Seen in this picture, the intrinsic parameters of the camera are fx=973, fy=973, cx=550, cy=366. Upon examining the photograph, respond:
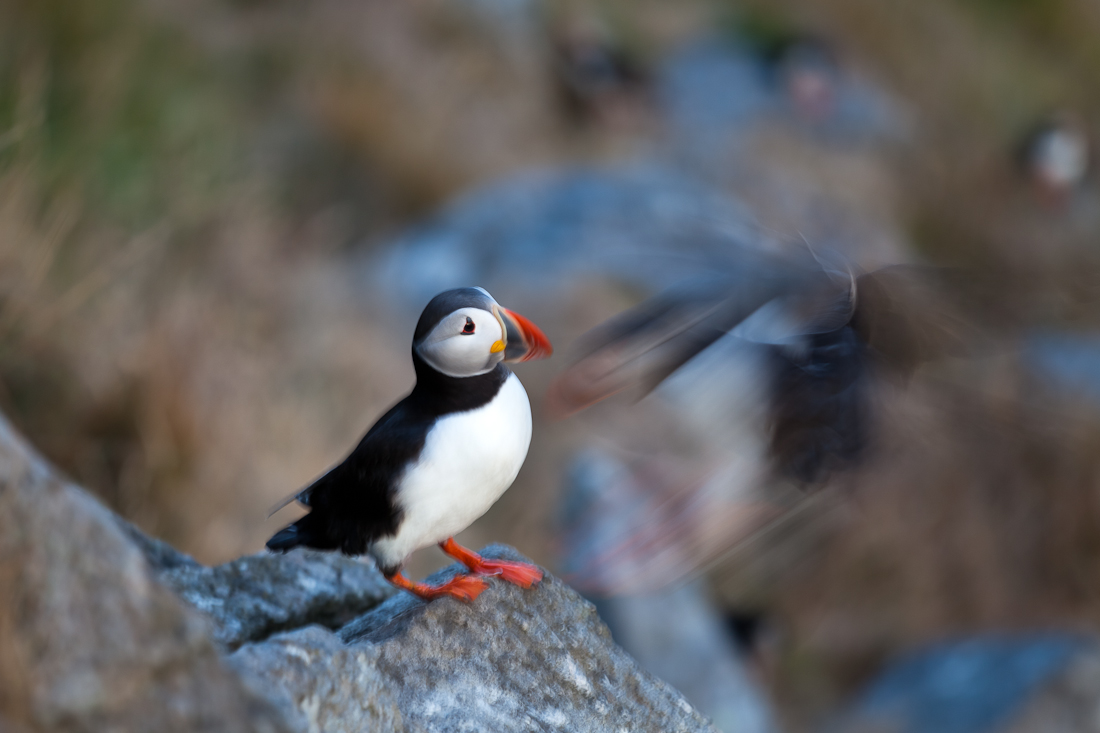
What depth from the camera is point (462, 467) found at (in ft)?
5.18

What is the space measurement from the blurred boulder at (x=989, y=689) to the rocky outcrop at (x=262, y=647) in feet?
10.7

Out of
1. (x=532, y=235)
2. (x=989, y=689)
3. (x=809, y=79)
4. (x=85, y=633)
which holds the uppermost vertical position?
(x=85, y=633)

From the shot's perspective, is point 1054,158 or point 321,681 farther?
point 1054,158

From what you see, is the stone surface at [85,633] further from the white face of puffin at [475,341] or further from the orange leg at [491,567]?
the orange leg at [491,567]

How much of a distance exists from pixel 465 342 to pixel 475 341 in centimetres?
2

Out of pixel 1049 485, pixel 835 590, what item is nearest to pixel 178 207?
pixel 835 590

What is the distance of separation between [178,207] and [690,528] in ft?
13.3

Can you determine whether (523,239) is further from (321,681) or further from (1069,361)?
(321,681)

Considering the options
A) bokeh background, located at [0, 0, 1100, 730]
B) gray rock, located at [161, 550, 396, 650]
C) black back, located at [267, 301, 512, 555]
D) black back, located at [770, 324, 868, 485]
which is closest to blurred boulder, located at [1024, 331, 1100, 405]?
bokeh background, located at [0, 0, 1100, 730]

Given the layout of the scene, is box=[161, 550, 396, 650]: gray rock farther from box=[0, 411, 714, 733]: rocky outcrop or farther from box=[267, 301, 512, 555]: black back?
box=[267, 301, 512, 555]: black back

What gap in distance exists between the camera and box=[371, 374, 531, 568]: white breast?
1576 mm

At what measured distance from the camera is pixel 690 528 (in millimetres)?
1735

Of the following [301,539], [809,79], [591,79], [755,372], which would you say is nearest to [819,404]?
[755,372]

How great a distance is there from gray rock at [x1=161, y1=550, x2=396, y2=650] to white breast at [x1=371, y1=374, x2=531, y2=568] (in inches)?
19.3
